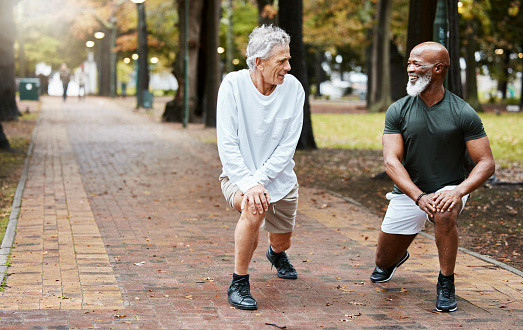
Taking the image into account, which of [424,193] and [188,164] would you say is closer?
[424,193]

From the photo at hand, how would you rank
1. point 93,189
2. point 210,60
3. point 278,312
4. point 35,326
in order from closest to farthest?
point 35,326 < point 278,312 < point 93,189 < point 210,60

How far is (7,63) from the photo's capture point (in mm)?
21812

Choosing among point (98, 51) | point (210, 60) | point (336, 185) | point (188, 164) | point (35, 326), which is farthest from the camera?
point (98, 51)

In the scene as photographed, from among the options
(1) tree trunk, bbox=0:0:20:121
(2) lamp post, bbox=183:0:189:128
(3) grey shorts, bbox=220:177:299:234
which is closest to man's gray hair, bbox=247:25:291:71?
(3) grey shorts, bbox=220:177:299:234

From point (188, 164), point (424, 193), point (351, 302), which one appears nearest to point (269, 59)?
point (424, 193)

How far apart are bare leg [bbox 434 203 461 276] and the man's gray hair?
155 cm

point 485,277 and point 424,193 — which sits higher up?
point 424,193

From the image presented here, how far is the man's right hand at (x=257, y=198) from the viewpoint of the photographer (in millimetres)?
4922

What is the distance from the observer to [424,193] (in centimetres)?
521

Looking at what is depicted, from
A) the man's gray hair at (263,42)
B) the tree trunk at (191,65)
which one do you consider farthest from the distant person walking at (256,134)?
the tree trunk at (191,65)

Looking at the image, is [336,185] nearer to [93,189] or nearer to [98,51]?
[93,189]

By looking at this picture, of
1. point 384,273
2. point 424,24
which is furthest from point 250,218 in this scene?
point 424,24

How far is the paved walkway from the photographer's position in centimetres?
492

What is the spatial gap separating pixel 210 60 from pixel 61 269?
17739 mm
